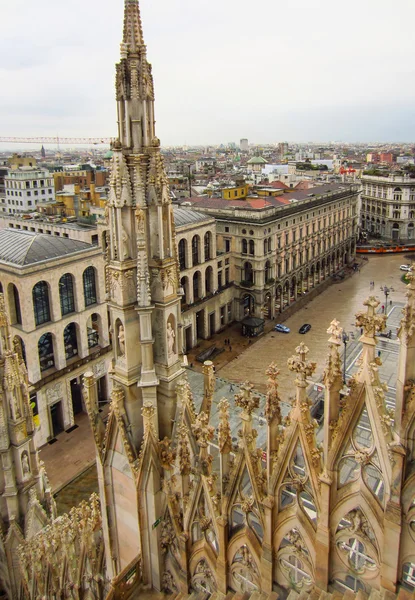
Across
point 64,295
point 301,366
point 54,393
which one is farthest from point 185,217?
point 301,366

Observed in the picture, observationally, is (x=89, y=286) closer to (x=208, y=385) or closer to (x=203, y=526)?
(x=208, y=385)

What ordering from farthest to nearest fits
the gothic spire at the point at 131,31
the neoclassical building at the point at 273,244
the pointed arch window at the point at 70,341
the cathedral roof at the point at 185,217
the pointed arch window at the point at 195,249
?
the neoclassical building at the point at 273,244 < the pointed arch window at the point at 195,249 < the cathedral roof at the point at 185,217 < the pointed arch window at the point at 70,341 < the gothic spire at the point at 131,31

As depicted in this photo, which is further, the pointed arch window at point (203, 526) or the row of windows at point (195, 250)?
the row of windows at point (195, 250)

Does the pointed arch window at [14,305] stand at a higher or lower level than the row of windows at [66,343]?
higher

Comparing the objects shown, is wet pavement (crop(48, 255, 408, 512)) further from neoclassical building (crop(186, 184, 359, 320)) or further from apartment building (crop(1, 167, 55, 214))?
apartment building (crop(1, 167, 55, 214))

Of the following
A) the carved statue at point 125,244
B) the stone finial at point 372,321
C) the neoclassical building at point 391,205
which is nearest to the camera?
the stone finial at point 372,321

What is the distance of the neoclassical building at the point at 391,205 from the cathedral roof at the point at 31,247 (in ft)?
406

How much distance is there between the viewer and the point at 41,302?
52.1 m

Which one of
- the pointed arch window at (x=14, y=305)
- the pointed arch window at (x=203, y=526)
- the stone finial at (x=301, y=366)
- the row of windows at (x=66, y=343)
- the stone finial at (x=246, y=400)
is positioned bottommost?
the row of windows at (x=66, y=343)

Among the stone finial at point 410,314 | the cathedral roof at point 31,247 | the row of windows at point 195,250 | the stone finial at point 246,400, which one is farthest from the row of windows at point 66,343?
the stone finial at point 410,314

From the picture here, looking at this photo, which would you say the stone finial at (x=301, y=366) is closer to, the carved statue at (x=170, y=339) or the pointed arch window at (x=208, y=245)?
the carved statue at (x=170, y=339)

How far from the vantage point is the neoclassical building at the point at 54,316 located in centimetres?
4991

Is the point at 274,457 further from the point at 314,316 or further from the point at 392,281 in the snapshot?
the point at 392,281

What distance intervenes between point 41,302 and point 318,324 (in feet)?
168
